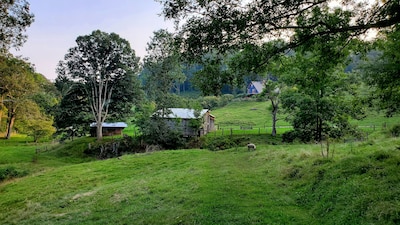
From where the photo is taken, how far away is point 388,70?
1137 cm

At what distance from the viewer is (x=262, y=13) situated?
865 centimetres

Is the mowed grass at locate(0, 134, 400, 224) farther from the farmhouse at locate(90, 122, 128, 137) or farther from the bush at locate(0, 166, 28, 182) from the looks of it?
the farmhouse at locate(90, 122, 128, 137)

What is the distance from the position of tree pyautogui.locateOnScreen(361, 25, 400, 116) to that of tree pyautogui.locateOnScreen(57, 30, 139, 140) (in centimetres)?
3076

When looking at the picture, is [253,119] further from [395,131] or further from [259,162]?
[259,162]

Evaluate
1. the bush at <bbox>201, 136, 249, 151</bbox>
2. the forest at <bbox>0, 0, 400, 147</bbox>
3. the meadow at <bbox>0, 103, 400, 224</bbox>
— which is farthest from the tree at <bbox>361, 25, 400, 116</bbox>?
the bush at <bbox>201, 136, 249, 151</bbox>

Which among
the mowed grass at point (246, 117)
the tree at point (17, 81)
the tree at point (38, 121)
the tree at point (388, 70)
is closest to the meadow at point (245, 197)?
the tree at point (388, 70)

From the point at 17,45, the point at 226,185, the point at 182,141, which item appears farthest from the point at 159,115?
the point at 226,185

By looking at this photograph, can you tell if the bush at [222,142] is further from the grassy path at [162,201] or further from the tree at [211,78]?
the tree at [211,78]

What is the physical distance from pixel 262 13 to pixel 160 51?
27.9 m

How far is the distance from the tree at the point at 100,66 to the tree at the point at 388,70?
30763 millimetres

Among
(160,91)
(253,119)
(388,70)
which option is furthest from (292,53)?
(253,119)

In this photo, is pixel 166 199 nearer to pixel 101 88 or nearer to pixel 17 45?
pixel 17 45

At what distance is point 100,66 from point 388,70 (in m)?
34.0

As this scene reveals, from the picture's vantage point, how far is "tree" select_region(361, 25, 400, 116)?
9.97 m
